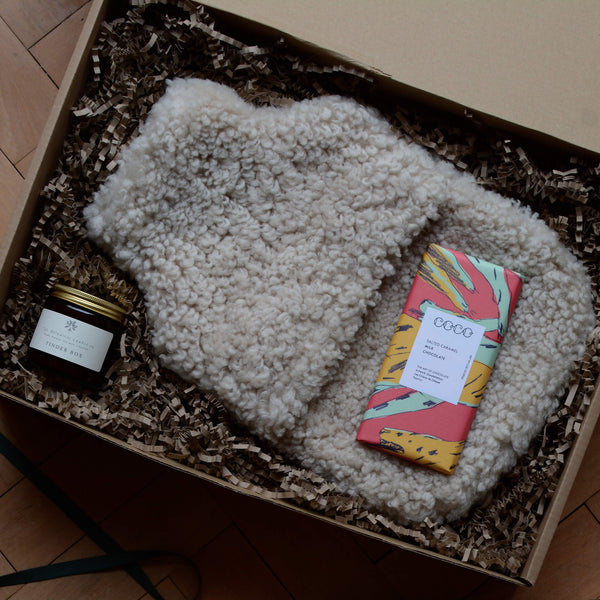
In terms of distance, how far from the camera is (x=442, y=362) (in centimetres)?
86

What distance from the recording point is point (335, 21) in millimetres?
794

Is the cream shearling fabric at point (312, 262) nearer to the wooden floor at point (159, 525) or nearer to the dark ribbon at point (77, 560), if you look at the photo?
the wooden floor at point (159, 525)

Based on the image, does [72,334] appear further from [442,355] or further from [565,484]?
[565,484]

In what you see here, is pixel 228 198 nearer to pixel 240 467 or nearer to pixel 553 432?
pixel 240 467

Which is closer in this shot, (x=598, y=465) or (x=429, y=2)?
(x=429, y=2)

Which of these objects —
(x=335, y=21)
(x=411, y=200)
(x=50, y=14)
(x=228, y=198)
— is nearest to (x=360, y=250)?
(x=411, y=200)

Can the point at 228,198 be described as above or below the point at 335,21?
below

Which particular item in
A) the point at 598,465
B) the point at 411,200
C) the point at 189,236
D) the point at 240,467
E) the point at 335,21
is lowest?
the point at 240,467

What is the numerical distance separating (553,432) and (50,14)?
1031 millimetres

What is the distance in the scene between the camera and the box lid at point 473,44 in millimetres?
792

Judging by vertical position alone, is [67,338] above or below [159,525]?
above

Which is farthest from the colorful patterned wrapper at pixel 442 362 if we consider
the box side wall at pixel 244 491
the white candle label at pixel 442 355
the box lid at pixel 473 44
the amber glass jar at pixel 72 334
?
the amber glass jar at pixel 72 334

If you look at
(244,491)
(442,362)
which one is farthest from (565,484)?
(244,491)

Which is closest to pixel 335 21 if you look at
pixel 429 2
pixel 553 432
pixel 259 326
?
pixel 429 2
